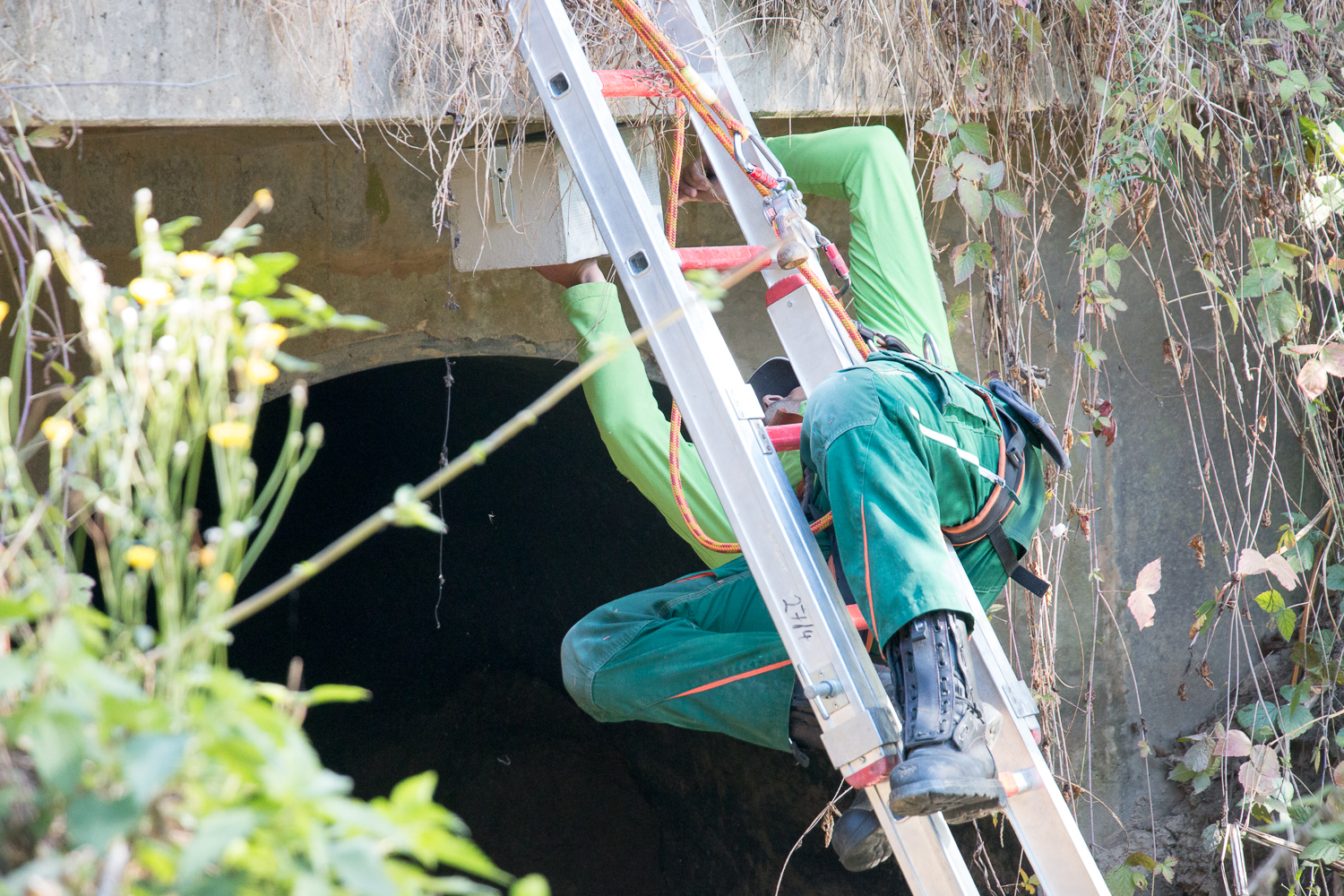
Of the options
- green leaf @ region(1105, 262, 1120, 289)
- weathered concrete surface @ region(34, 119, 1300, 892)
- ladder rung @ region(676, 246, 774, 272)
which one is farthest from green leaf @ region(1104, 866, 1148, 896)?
ladder rung @ region(676, 246, 774, 272)

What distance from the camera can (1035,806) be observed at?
1.79m

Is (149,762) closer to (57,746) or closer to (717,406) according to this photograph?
(57,746)

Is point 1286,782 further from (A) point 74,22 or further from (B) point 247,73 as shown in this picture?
(A) point 74,22

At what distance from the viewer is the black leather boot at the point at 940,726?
5.14 feet

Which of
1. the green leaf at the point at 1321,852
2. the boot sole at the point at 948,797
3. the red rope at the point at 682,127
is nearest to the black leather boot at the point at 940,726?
the boot sole at the point at 948,797

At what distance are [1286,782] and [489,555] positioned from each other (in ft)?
11.7

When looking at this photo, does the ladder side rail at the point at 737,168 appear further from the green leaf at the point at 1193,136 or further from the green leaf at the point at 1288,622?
the green leaf at the point at 1288,622

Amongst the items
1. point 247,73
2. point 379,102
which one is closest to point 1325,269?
point 379,102

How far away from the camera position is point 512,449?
500 cm

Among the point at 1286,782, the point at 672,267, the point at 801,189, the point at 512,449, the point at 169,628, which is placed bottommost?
the point at 1286,782

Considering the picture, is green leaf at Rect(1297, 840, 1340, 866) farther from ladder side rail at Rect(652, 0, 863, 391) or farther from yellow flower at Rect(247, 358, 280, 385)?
yellow flower at Rect(247, 358, 280, 385)

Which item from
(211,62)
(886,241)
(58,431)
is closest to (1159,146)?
(886,241)

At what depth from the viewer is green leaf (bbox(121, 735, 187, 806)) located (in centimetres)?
63

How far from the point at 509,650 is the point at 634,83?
13.6 feet
